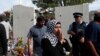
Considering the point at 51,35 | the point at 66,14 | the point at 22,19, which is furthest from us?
the point at 22,19

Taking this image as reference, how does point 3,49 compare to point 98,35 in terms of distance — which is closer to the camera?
point 98,35

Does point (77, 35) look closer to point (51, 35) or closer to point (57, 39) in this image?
point (57, 39)

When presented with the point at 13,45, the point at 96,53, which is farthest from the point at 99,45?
the point at 13,45

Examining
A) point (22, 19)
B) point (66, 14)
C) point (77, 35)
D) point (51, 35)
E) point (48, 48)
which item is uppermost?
point (51, 35)

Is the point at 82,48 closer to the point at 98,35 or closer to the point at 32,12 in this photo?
the point at 98,35

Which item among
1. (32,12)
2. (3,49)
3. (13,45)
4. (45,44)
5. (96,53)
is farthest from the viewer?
(32,12)

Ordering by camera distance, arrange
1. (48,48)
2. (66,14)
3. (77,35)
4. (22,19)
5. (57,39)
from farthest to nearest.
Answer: (22,19), (66,14), (77,35), (57,39), (48,48)

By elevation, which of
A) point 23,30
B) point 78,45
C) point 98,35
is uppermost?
point 98,35

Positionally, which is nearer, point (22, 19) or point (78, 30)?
point (78, 30)

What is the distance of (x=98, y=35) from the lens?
7.75 meters

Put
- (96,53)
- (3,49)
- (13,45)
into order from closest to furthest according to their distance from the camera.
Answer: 1. (96,53)
2. (3,49)
3. (13,45)

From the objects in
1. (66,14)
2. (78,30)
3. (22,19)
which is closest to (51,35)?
(78,30)

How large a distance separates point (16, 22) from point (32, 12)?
3.60 ft

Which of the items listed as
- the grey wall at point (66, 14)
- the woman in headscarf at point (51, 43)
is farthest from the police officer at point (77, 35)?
the grey wall at point (66, 14)
